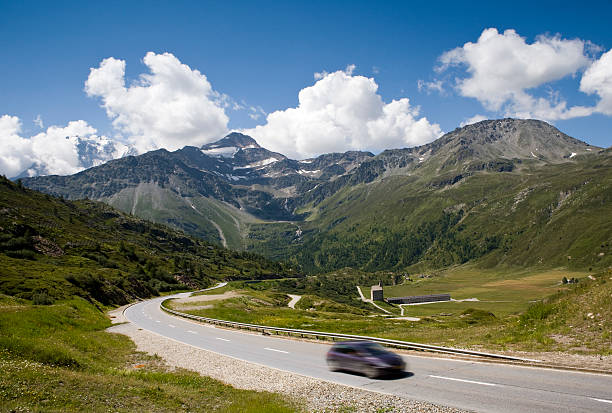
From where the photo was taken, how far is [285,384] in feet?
60.6

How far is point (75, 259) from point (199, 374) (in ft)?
348

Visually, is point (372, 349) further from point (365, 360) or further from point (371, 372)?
point (371, 372)

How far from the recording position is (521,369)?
18578 millimetres

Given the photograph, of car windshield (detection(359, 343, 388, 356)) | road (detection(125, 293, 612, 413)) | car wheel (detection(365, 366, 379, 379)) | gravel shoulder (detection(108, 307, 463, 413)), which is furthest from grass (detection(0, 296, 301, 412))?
car windshield (detection(359, 343, 388, 356))

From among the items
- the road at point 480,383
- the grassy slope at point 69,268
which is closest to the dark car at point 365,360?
the road at point 480,383

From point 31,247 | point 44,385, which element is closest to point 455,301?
point 31,247

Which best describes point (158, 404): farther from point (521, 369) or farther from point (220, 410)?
point (521, 369)

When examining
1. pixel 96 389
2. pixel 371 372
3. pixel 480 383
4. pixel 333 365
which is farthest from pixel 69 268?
pixel 480 383

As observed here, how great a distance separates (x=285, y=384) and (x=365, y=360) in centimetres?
488

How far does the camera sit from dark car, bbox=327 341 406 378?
19.0m

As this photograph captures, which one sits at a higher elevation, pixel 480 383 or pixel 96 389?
pixel 96 389

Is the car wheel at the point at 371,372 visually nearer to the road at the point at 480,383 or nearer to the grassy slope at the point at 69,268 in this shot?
the road at the point at 480,383

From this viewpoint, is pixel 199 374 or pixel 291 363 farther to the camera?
pixel 291 363

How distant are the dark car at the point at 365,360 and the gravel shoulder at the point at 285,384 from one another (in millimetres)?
2590
